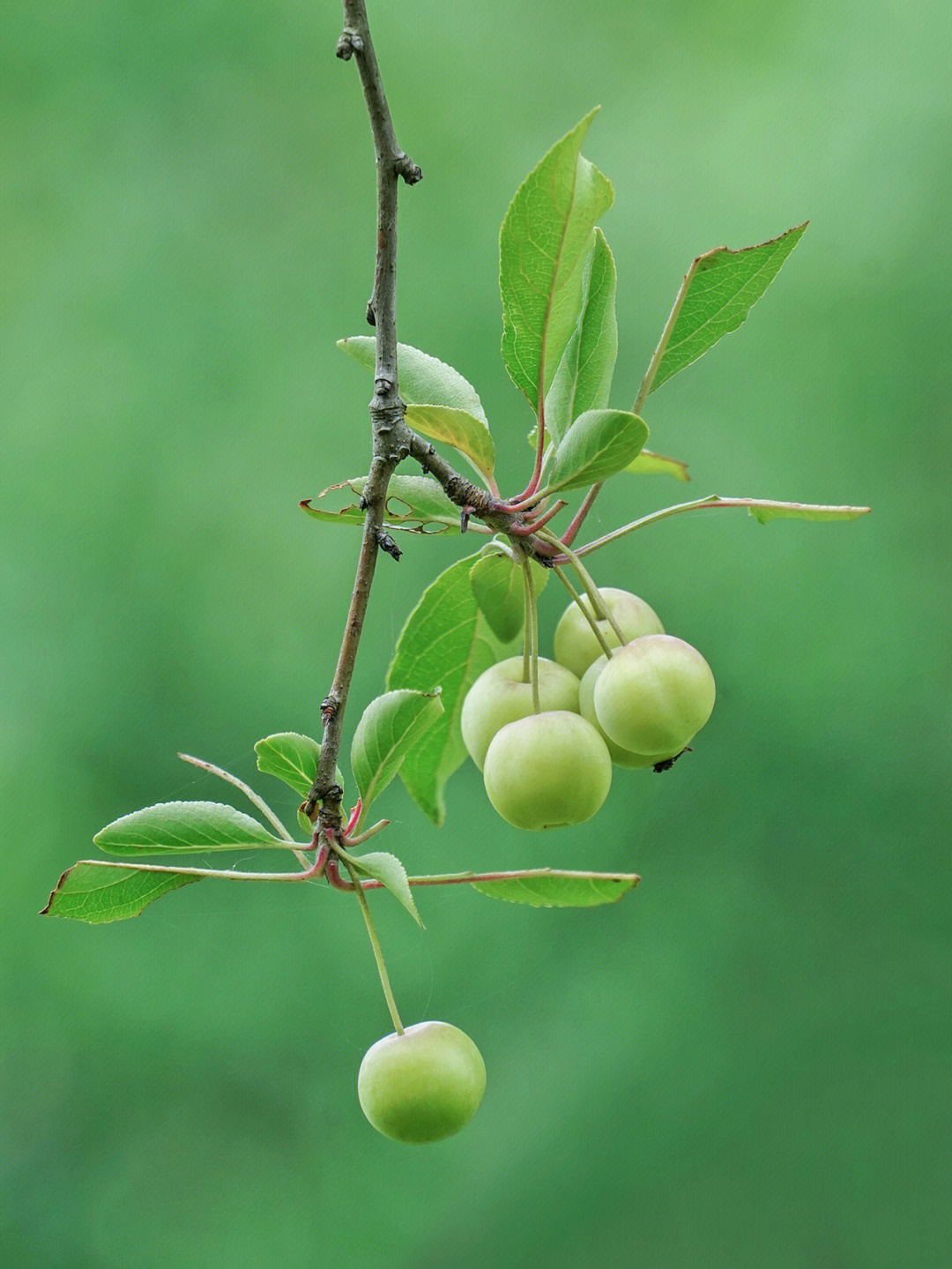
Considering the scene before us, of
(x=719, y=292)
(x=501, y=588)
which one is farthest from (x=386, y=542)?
(x=719, y=292)

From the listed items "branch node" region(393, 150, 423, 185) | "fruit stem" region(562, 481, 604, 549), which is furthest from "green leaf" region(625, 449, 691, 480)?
"branch node" region(393, 150, 423, 185)

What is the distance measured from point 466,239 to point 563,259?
1.93 metres

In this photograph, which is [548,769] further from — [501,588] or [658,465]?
[658,465]

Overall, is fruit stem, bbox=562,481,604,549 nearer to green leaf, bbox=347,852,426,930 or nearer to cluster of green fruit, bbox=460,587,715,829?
cluster of green fruit, bbox=460,587,715,829

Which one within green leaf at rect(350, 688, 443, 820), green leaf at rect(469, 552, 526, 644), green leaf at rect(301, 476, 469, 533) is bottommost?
green leaf at rect(350, 688, 443, 820)

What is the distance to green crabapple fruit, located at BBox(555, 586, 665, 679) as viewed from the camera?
0.50 metres

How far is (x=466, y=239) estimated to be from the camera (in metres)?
2.30

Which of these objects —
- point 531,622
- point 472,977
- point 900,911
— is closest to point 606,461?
point 531,622

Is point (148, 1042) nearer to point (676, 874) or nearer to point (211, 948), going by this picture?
point (211, 948)

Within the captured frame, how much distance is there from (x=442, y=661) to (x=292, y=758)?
0.11 m

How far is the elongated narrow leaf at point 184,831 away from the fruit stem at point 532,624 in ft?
0.36

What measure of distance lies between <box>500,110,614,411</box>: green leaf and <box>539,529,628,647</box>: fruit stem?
71 mm

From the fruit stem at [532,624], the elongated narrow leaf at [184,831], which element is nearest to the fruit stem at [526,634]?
the fruit stem at [532,624]

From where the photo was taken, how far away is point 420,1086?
454mm
